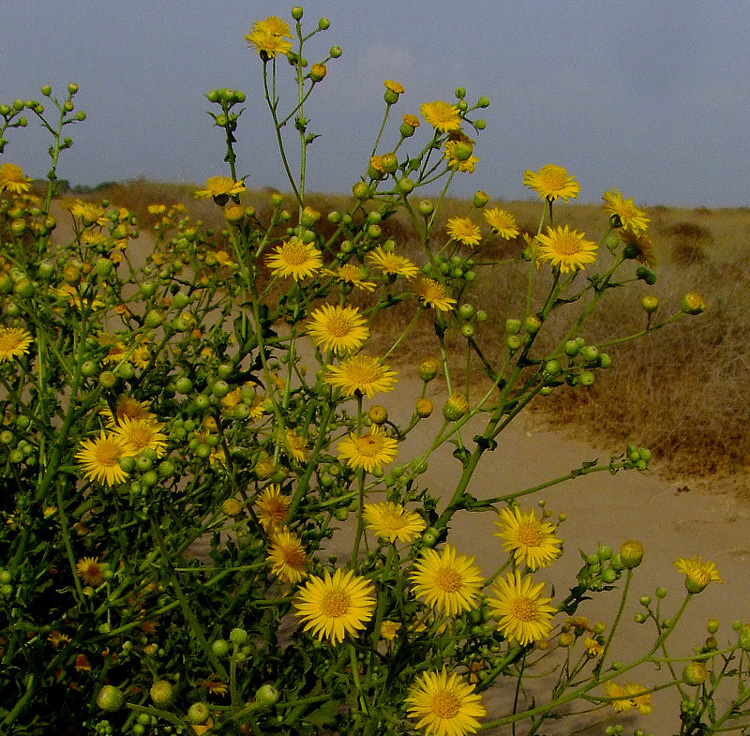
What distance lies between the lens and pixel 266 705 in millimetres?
964

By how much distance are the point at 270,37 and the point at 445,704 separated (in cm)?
150

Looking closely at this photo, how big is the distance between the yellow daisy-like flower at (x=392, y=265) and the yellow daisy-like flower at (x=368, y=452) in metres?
0.38

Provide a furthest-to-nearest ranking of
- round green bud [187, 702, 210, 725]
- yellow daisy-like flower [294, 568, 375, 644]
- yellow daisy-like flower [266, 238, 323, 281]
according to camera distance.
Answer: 1. yellow daisy-like flower [266, 238, 323, 281]
2. yellow daisy-like flower [294, 568, 375, 644]
3. round green bud [187, 702, 210, 725]

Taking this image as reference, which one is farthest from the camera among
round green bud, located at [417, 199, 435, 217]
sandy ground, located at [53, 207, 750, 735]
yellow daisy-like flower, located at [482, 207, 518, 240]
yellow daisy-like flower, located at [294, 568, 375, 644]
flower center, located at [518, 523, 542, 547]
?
sandy ground, located at [53, 207, 750, 735]

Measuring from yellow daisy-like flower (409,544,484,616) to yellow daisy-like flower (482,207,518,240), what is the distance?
3.02ft

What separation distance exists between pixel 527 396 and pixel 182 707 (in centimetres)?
101

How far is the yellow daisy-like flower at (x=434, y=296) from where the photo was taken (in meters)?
1.53

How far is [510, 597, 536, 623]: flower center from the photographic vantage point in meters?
1.24

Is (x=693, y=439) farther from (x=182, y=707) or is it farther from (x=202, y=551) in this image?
(x=182, y=707)

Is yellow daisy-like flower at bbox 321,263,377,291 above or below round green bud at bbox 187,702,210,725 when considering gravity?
above

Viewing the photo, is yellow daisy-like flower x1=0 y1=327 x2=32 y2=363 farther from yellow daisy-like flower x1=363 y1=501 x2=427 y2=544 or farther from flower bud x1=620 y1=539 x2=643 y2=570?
flower bud x1=620 y1=539 x2=643 y2=570

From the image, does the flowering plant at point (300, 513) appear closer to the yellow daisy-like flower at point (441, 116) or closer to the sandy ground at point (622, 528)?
the yellow daisy-like flower at point (441, 116)

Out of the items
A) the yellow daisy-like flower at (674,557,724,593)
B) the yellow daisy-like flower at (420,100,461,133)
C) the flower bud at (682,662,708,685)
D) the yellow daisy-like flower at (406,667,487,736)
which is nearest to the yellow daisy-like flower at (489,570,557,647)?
the yellow daisy-like flower at (406,667,487,736)

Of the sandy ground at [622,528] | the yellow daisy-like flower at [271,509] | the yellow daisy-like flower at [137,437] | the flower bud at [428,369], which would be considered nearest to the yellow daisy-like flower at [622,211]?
the flower bud at [428,369]
